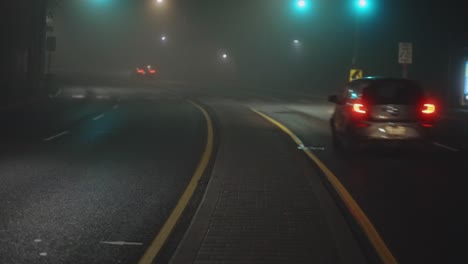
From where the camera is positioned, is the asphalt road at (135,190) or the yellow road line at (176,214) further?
the asphalt road at (135,190)

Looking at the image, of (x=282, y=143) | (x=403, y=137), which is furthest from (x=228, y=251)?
(x=282, y=143)

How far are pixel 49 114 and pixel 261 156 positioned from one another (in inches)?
584

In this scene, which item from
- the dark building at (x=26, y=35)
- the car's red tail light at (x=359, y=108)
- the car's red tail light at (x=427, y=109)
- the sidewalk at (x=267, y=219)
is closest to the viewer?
the sidewalk at (x=267, y=219)

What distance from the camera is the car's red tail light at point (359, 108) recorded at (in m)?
14.1

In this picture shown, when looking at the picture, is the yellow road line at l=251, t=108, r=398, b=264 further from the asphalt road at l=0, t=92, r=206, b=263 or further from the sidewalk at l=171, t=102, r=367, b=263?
the asphalt road at l=0, t=92, r=206, b=263

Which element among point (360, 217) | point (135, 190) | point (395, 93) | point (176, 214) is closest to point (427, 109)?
point (395, 93)

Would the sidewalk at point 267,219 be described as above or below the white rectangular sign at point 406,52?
below

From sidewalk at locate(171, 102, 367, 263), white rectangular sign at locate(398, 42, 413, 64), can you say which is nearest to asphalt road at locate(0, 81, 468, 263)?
sidewalk at locate(171, 102, 367, 263)

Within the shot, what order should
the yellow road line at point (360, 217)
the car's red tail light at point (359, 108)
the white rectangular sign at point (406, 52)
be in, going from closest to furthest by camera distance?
the yellow road line at point (360, 217) → the car's red tail light at point (359, 108) → the white rectangular sign at point (406, 52)

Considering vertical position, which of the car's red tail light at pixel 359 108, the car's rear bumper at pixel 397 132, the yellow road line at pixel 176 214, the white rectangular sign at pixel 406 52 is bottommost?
the yellow road line at pixel 176 214

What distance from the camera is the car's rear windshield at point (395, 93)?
14.1 metres

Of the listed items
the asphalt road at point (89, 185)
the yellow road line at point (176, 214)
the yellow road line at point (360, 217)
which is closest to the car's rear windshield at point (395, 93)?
the yellow road line at point (360, 217)

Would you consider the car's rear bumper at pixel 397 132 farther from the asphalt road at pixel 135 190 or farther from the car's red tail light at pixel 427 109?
the asphalt road at pixel 135 190

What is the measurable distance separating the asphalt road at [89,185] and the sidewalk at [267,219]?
573 mm
